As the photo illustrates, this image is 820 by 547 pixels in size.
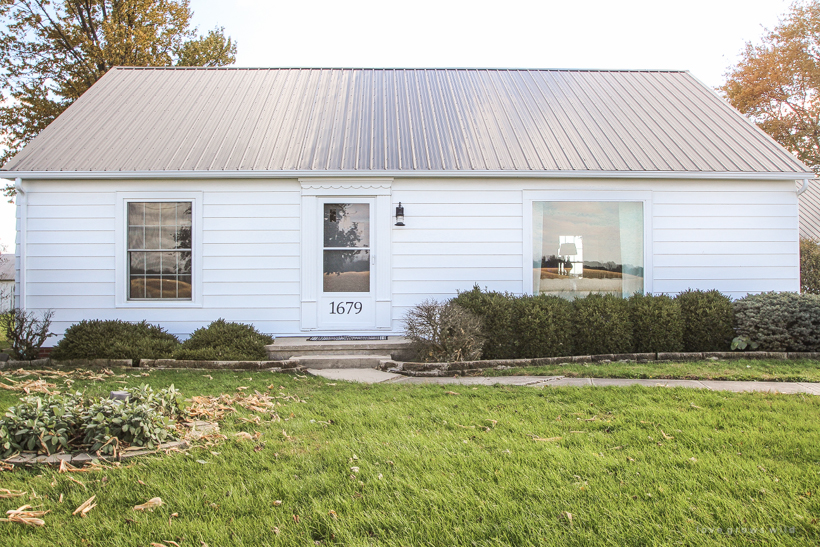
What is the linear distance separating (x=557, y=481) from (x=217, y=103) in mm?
9912

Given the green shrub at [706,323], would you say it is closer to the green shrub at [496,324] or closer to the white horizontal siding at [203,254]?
the green shrub at [496,324]

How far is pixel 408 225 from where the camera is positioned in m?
8.31

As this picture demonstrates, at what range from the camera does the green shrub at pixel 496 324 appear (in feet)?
23.7

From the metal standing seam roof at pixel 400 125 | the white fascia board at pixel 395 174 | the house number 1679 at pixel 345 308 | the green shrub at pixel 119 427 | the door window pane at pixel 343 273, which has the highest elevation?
the metal standing seam roof at pixel 400 125

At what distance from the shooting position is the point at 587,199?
852cm

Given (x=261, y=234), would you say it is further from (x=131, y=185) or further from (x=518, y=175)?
(x=518, y=175)

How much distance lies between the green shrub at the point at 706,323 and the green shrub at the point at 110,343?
794 centimetres

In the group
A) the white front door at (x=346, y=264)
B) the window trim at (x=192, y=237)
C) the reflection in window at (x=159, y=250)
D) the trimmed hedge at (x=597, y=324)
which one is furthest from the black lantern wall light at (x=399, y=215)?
the reflection in window at (x=159, y=250)

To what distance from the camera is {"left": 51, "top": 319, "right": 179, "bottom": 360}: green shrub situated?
7.19 meters

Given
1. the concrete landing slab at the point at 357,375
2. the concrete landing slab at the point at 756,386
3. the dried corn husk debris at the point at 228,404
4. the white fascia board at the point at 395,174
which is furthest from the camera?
the white fascia board at the point at 395,174

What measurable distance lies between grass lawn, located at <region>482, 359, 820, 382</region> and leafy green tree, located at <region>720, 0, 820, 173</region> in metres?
19.2

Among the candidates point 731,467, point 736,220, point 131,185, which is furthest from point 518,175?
point 131,185

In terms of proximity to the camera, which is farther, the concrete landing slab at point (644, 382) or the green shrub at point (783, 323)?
the green shrub at point (783, 323)

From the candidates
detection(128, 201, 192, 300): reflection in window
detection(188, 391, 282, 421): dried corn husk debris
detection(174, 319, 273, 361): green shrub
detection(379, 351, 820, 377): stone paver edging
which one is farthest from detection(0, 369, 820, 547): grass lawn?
detection(128, 201, 192, 300): reflection in window
